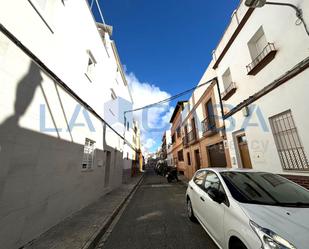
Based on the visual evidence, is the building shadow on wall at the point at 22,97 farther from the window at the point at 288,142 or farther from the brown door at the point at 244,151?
the brown door at the point at 244,151

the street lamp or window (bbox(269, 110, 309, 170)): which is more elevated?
the street lamp

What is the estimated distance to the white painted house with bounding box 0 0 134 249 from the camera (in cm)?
283

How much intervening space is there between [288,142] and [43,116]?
6.38 m

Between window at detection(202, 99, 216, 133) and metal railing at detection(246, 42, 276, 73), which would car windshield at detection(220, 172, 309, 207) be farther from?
window at detection(202, 99, 216, 133)

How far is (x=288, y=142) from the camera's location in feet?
14.8

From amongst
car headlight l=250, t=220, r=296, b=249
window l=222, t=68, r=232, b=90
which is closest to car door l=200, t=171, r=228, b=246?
car headlight l=250, t=220, r=296, b=249

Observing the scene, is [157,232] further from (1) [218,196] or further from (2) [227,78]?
(2) [227,78]

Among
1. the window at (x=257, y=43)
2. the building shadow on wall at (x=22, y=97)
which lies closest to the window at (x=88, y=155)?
the building shadow on wall at (x=22, y=97)

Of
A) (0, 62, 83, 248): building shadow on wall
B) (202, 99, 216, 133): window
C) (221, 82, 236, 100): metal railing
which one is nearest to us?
(0, 62, 83, 248): building shadow on wall

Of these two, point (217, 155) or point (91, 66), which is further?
point (217, 155)

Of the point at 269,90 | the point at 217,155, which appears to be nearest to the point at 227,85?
the point at 269,90

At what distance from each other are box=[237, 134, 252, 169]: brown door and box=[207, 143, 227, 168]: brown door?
1.57 meters

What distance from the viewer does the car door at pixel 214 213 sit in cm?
254

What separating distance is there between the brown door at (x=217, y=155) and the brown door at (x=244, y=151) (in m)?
1.57
